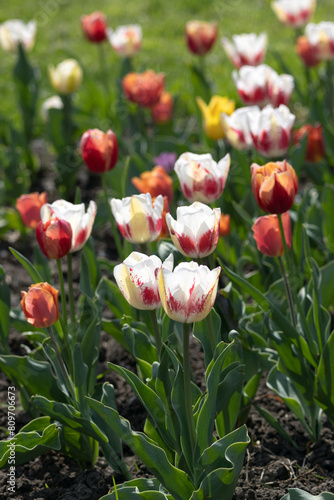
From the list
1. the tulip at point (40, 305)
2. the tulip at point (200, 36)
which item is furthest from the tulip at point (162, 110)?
the tulip at point (40, 305)

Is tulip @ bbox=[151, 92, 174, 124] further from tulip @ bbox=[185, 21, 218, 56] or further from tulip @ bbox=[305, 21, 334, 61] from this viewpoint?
tulip @ bbox=[305, 21, 334, 61]

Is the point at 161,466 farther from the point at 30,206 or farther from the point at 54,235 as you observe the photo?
the point at 30,206

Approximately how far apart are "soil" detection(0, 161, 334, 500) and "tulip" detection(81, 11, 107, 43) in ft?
6.93

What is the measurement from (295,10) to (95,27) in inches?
38.8

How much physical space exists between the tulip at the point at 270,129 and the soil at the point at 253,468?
651 millimetres

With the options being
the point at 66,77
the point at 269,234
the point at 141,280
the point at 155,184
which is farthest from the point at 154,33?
the point at 141,280

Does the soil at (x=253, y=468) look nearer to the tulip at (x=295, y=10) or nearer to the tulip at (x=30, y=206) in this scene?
the tulip at (x=30, y=206)

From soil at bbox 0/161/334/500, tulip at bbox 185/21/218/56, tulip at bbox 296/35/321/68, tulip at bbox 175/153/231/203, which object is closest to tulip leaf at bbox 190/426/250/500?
soil at bbox 0/161/334/500

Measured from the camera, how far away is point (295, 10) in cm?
320

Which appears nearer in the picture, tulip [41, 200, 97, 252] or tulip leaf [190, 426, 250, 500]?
tulip leaf [190, 426, 250, 500]

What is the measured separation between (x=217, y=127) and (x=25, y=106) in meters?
1.45

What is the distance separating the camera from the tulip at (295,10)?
319 cm

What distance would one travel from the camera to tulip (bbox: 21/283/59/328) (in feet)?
4.73

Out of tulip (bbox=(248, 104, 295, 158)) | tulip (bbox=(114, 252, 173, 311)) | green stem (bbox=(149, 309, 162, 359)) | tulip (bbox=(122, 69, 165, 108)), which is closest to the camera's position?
tulip (bbox=(114, 252, 173, 311))
